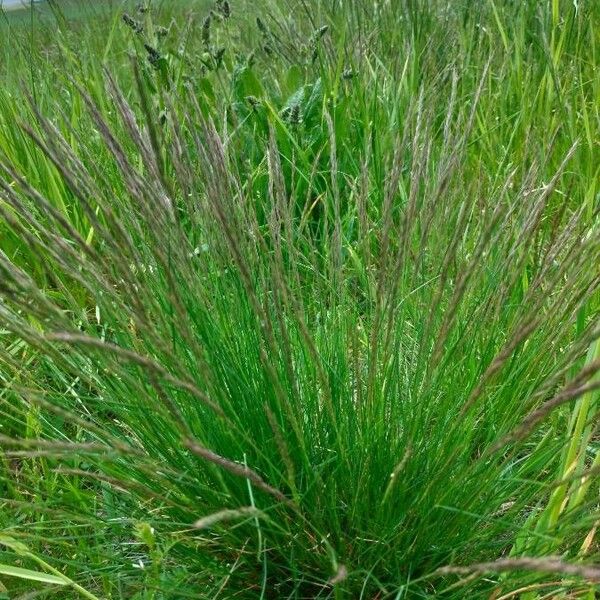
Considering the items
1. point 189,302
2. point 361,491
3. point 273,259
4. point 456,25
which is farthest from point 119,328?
point 456,25

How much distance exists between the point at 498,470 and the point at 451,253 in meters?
0.27

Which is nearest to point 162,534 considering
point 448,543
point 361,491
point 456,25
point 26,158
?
point 361,491

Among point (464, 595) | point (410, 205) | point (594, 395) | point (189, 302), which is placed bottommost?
point (464, 595)

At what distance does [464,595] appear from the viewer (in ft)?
3.24

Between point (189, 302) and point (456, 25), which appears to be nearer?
point (189, 302)

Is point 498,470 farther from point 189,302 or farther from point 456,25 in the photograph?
point 456,25

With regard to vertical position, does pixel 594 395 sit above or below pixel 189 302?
below

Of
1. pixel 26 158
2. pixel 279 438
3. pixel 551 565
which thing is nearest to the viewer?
pixel 551 565

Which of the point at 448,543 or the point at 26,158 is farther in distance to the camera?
the point at 26,158

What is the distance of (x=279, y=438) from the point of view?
75 cm

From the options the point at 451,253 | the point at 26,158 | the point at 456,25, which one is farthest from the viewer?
the point at 456,25

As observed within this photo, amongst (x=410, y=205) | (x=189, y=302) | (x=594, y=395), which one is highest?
(x=410, y=205)

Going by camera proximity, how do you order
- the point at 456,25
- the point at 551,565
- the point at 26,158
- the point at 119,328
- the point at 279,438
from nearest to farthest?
the point at 551,565
the point at 279,438
the point at 119,328
the point at 26,158
the point at 456,25

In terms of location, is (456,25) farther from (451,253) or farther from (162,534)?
(162,534)
